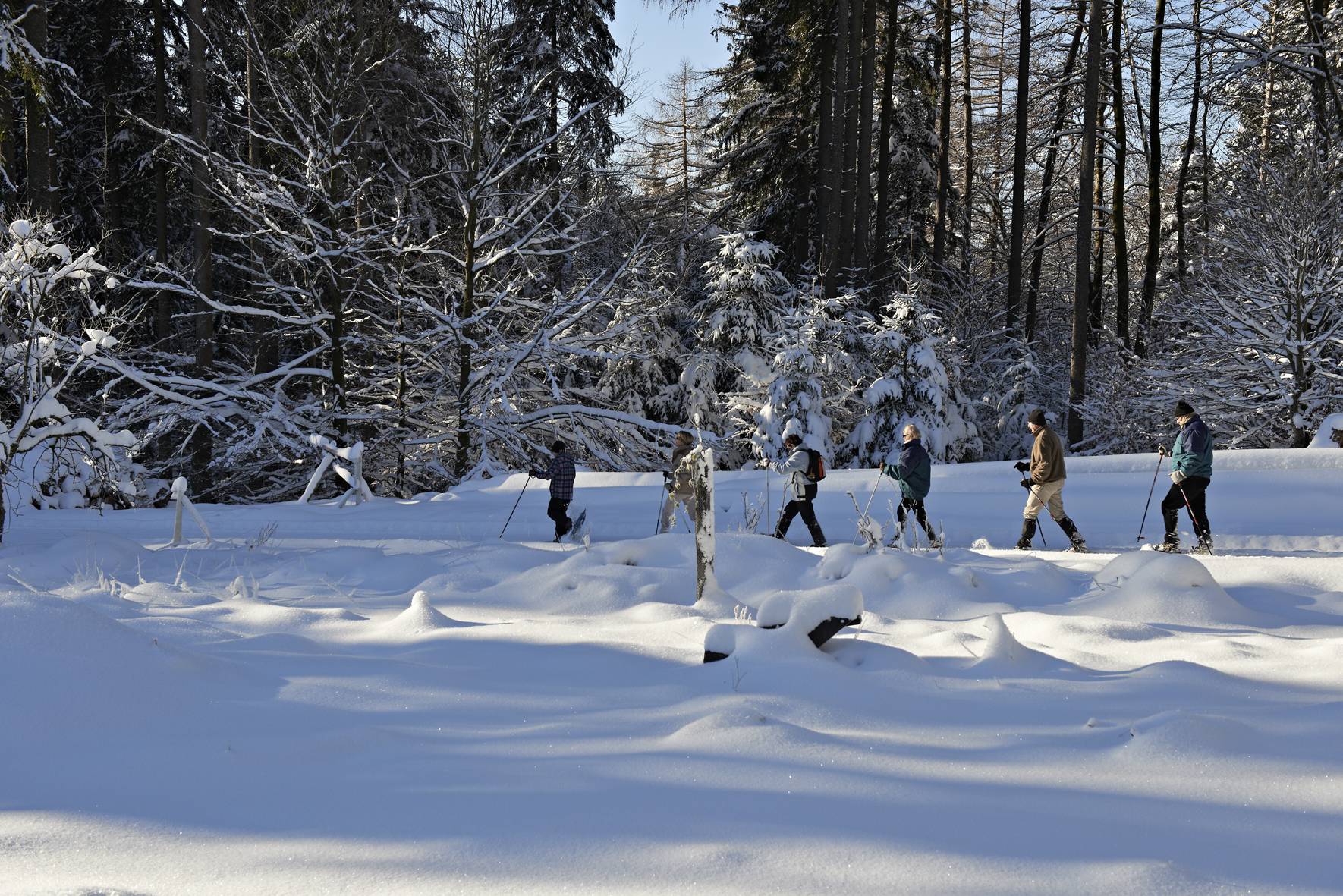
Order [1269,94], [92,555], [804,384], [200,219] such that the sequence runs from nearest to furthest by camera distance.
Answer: [92,555] → [200,219] → [804,384] → [1269,94]

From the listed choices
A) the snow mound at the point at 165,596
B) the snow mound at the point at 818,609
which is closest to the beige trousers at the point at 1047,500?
the snow mound at the point at 818,609

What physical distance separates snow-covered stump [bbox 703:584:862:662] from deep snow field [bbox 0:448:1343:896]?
0.05 metres

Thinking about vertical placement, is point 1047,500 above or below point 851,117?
below

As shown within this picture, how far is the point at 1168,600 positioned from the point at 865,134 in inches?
722

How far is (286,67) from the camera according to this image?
66.0 feet

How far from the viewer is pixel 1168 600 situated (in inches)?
242

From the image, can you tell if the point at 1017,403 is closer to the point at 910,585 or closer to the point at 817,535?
the point at 817,535

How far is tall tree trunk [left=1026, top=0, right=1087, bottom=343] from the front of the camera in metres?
25.5

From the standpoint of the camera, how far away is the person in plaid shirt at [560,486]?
11742 millimetres

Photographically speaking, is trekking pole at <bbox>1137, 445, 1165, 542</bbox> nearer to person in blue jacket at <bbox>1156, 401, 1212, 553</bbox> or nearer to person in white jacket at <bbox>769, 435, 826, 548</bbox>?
person in blue jacket at <bbox>1156, 401, 1212, 553</bbox>

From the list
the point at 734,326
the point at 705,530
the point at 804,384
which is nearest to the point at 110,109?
the point at 734,326

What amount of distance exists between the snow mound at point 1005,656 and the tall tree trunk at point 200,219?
1607 cm

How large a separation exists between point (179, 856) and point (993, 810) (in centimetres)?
234

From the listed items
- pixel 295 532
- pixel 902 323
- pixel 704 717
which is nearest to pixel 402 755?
pixel 704 717
